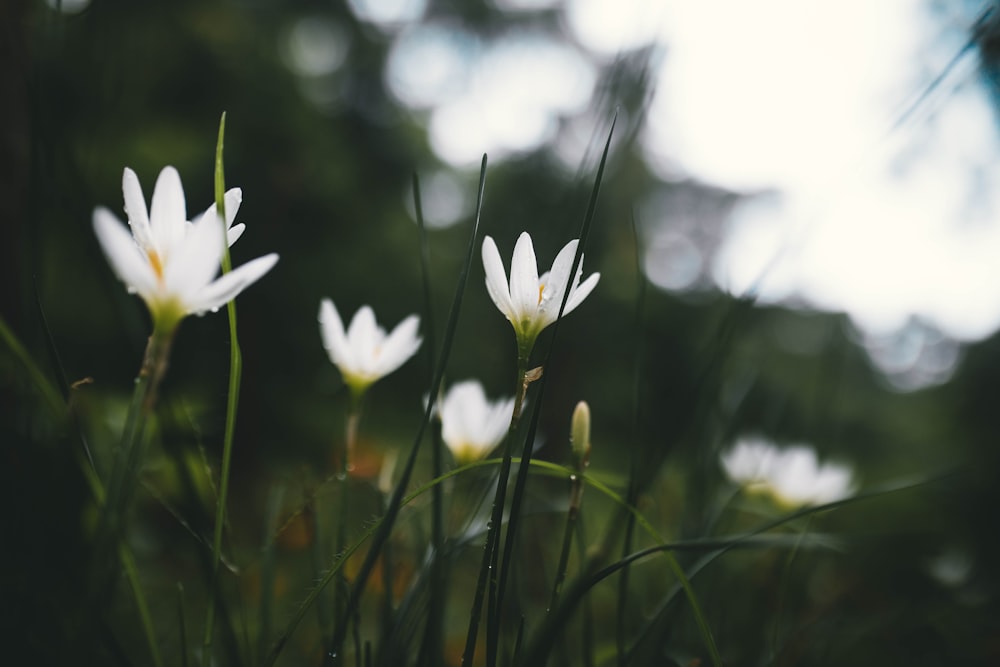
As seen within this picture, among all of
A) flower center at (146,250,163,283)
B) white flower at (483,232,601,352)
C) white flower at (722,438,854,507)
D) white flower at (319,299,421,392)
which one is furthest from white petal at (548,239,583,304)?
white flower at (722,438,854,507)

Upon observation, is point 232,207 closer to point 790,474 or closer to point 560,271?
point 560,271

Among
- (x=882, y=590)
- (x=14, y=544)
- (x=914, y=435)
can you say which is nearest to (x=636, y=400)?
(x=14, y=544)

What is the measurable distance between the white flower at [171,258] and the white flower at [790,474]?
38.5 inches

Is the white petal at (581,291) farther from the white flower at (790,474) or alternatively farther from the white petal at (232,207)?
the white flower at (790,474)

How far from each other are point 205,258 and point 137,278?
44mm

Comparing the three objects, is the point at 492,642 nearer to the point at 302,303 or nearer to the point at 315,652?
the point at 315,652

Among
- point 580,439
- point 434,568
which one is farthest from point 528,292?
point 434,568

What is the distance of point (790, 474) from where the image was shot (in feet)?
4.10

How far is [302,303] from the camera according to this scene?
115 inches

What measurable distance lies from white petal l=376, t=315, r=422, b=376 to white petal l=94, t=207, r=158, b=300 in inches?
11.8

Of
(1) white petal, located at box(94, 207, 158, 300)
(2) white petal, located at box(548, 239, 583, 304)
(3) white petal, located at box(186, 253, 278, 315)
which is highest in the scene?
(2) white petal, located at box(548, 239, 583, 304)

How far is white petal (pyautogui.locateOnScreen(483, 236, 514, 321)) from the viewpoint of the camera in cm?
53

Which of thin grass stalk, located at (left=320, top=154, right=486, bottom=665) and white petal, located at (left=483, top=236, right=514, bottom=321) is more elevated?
white petal, located at (left=483, top=236, right=514, bottom=321)

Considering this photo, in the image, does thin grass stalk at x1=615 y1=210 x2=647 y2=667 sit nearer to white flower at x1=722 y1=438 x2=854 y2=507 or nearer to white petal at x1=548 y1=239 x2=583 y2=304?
white petal at x1=548 y1=239 x2=583 y2=304
